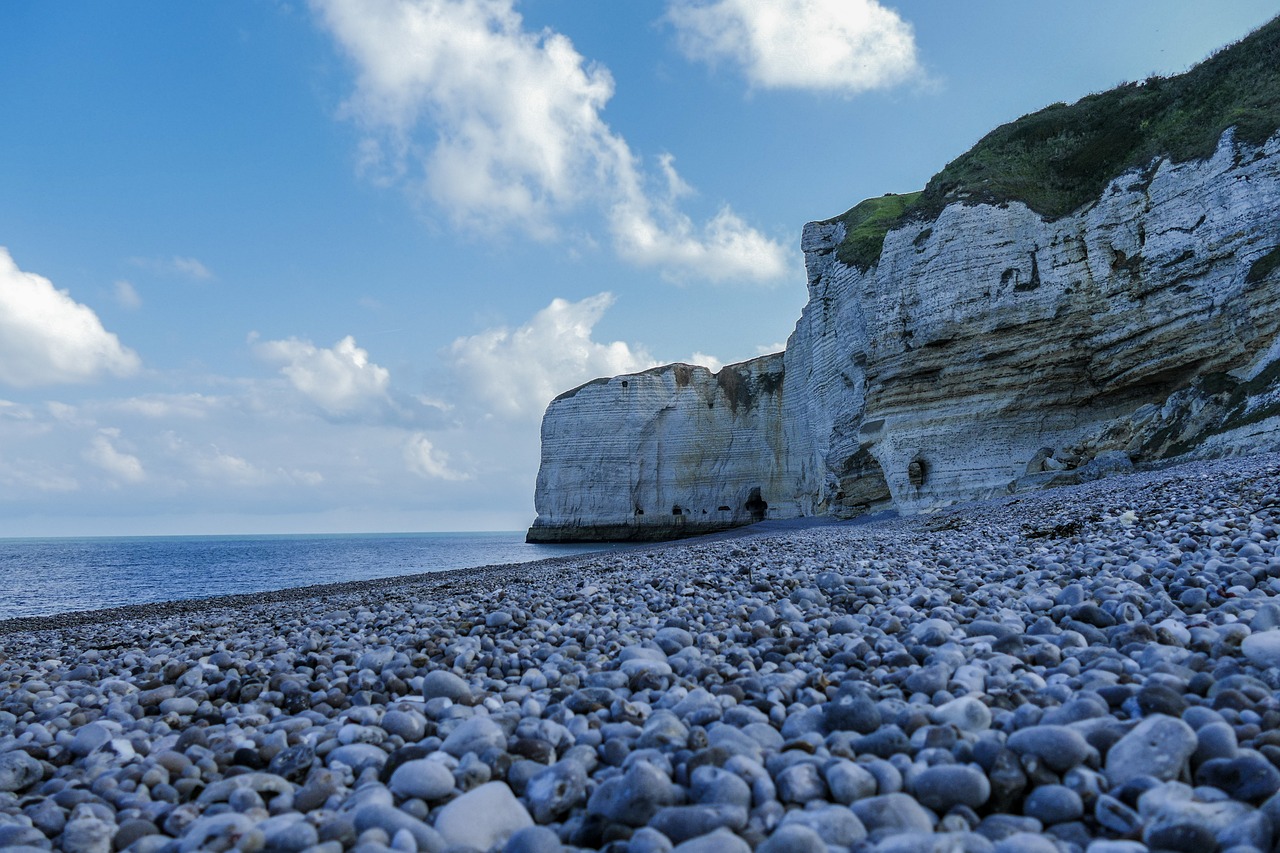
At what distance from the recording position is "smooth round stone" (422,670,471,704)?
3090 mm

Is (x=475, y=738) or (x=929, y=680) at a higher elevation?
(x=929, y=680)

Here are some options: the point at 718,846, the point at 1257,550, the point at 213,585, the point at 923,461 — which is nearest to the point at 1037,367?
the point at 923,461

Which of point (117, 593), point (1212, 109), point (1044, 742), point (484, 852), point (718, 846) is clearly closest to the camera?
point (718, 846)

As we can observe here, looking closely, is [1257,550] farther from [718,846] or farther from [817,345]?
[817,345]

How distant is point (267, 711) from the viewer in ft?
10.6

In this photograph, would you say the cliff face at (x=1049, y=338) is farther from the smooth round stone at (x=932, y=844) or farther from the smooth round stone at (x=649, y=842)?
the smooth round stone at (x=649, y=842)

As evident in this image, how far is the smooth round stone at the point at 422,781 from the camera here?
6.68 feet

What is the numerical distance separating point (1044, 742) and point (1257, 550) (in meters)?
3.74

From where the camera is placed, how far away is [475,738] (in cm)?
236

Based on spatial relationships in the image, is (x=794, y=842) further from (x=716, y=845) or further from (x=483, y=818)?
(x=483, y=818)

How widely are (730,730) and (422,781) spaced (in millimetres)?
904

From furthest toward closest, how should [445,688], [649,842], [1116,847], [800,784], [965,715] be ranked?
1. [445,688]
2. [965,715]
3. [800,784]
4. [649,842]
5. [1116,847]

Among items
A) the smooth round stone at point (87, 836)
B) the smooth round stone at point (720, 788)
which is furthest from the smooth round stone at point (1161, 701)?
the smooth round stone at point (87, 836)

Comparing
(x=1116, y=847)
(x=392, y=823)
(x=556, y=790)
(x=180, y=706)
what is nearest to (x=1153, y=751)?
(x=1116, y=847)
